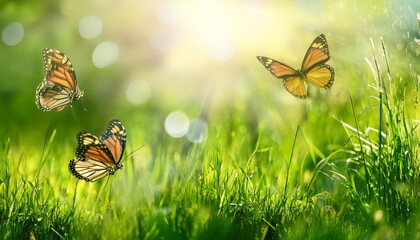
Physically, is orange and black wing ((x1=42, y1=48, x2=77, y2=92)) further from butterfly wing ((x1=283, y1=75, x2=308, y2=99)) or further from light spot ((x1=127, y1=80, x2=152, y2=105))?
butterfly wing ((x1=283, y1=75, x2=308, y2=99))

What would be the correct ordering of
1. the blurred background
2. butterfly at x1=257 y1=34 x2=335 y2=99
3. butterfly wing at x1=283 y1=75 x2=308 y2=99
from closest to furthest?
butterfly at x1=257 y1=34 x2=335 y2=99, butterfly wing at x1=283 y1=75 x2=308 y2=99, the blurred background

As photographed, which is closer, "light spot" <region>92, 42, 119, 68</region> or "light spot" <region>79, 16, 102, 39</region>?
"light spot" <region>92, 42, 119, 68</region>

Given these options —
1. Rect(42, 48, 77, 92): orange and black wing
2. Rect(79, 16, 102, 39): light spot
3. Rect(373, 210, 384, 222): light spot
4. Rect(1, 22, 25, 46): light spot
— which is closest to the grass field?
Rect(373, 210, 384, 222): light spot

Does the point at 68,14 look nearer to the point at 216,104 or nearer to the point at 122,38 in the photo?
the point at 122,38

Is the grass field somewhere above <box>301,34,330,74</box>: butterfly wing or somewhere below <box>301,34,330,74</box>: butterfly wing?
below

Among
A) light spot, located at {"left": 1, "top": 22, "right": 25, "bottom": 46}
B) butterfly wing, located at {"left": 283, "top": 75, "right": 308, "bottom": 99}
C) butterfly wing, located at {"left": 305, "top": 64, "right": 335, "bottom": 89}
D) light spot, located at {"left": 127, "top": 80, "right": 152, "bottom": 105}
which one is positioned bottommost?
light spot, located at {"left": 127, "top": 80, "right": 152, "bottom": 105}

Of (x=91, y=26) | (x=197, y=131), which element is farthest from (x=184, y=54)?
(x=197, y=131)
